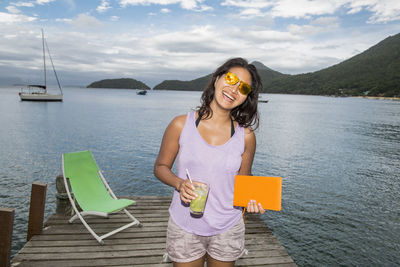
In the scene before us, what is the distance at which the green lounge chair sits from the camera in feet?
15.0

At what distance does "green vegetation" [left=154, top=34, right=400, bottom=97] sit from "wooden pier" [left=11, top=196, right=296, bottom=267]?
117246 millimetres

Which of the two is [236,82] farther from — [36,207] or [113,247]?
[36,207]

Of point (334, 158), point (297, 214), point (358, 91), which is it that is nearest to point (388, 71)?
point (358, 91)

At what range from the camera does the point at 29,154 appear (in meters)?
17.6

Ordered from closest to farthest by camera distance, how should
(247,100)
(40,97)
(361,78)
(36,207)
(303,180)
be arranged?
(247,100)
(36,207)
(303,180)
(40,97)
(361,78)

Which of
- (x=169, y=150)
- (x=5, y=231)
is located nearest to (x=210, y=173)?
(x=169, y=150)

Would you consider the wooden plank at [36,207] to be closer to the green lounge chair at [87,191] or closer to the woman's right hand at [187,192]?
the green lounge chair at [87,191]

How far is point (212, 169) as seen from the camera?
1827mm

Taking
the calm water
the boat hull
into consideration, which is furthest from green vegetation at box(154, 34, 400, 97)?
the calm water

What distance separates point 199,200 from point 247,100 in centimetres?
95

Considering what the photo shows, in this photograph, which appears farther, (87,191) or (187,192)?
(87,191)

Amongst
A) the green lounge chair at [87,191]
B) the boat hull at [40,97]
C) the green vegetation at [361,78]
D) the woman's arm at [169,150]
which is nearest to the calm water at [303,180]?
the green lounge chair at [87,191]

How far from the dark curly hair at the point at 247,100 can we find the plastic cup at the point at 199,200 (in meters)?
0.54

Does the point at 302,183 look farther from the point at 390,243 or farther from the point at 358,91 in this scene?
the point at 358,91
